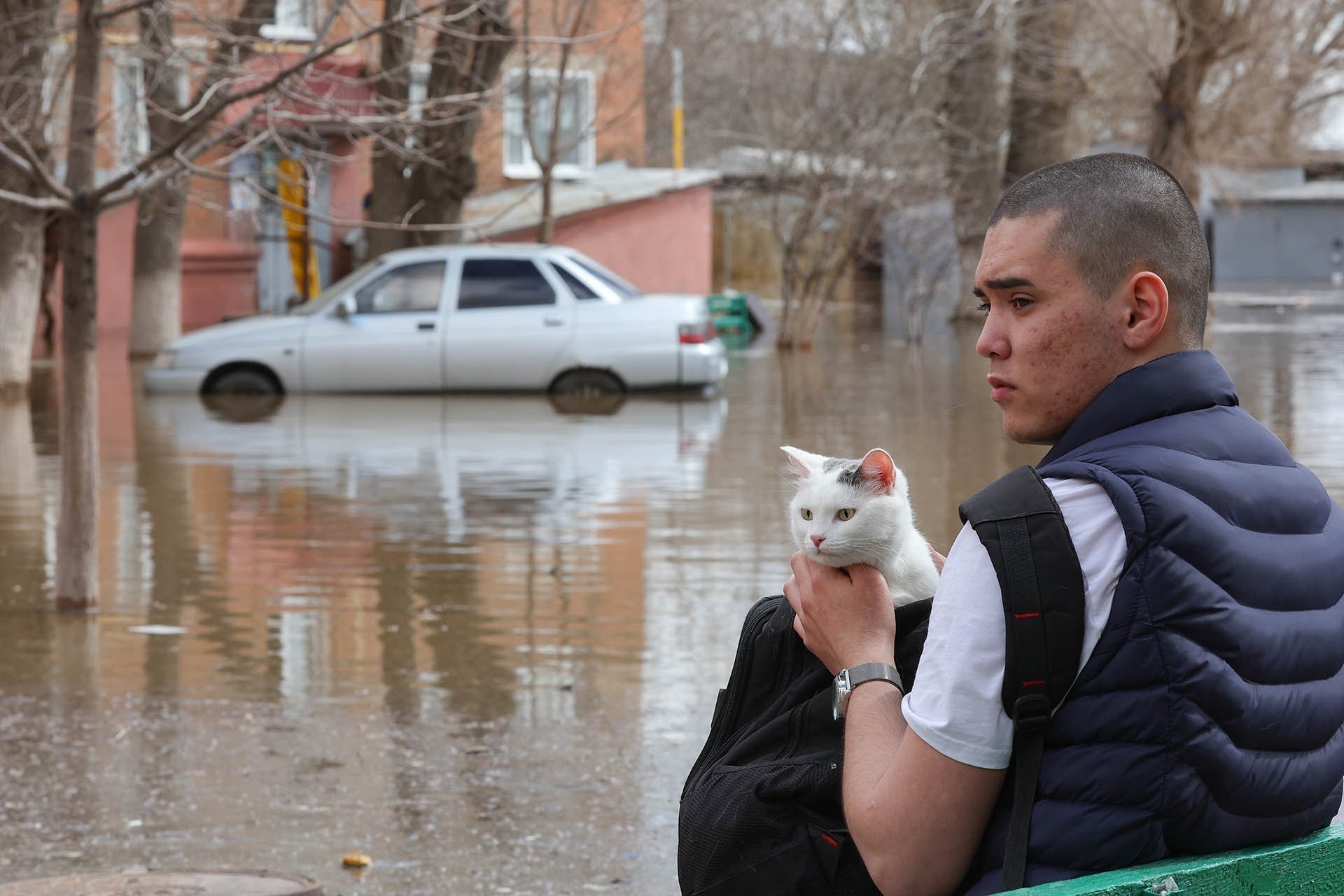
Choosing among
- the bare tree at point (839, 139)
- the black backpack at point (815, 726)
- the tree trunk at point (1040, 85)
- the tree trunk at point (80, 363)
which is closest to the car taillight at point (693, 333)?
the bare tree at point (839, 139)

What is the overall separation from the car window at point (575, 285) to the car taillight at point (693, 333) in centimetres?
98

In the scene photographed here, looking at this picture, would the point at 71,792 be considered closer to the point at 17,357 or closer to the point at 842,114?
the point at 17,357

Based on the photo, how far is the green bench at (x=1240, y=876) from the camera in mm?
1966

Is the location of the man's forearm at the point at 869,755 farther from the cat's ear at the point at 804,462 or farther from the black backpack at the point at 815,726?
the cat's ear at the point at 804,462

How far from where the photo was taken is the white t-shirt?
6.50 ft

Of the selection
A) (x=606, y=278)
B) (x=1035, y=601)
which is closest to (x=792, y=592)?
(x=1035, y=601)

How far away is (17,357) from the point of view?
19062mm

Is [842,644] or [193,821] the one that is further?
[193,821]

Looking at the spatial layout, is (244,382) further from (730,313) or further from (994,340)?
(994,340)

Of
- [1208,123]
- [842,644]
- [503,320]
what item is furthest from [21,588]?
[1208,123]

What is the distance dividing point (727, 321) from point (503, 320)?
51.2 ft

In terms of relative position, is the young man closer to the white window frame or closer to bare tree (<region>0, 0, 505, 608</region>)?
bare tree (<region>0, 0, 505, 608</region>)

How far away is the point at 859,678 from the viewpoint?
2.31m

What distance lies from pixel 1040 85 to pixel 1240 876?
27382 mm
